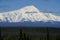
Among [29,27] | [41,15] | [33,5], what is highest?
[33,5]

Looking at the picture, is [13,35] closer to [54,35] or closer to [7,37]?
[7,37]

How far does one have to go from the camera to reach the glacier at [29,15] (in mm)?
6309

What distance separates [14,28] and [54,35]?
176 centimetres

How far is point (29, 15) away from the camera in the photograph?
20.5 feet

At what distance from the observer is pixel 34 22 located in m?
6.34

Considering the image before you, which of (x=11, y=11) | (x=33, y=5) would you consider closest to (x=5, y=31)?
(x=11, y=11)

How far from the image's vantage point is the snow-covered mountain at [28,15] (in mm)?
6309

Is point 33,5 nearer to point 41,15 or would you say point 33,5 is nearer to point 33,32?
point 41,15

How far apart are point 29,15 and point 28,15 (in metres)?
0.04

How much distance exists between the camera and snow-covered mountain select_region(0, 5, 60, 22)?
20.7 feet

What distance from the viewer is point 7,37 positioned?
645 cm

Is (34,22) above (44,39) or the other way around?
above

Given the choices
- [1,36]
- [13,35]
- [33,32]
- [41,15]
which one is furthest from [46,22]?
[1,36]

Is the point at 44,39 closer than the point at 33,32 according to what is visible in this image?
Yes
